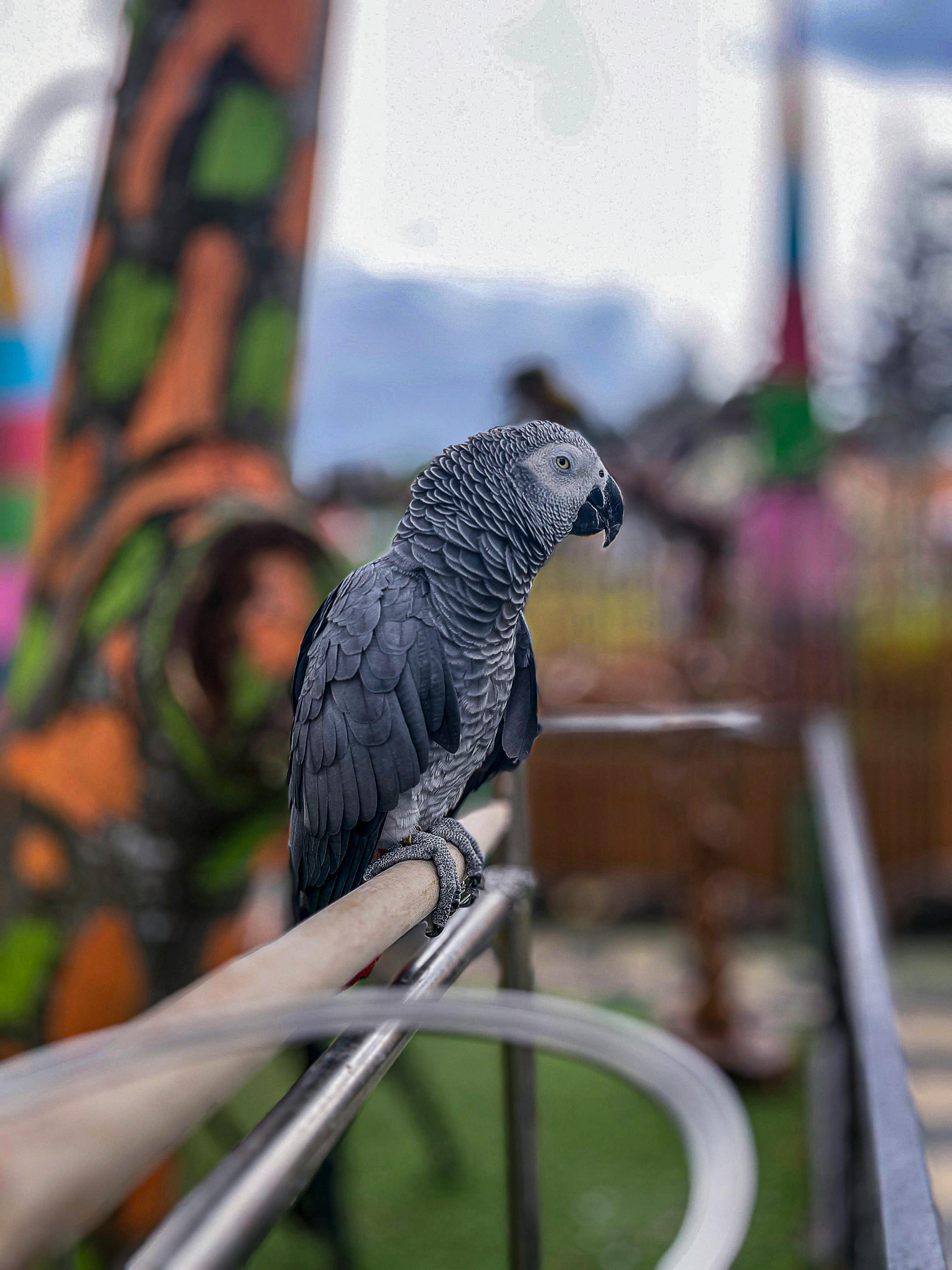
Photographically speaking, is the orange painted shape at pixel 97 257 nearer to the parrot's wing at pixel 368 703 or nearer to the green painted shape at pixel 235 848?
the green painted shape at pixel 235 848

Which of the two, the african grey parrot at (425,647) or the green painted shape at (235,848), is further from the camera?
the green painted shape at (235,848)

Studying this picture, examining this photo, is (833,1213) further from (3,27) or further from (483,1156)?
(3,27)

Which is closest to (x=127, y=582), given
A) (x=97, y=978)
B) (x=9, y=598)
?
(x=97, y=978)

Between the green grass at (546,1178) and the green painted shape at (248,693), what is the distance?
1.53 ft

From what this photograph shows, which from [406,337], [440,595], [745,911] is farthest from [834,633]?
[406,337]

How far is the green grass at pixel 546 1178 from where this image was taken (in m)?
1.23

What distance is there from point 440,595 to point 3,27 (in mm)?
3143

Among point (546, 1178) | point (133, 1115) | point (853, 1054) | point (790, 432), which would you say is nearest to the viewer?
point (133, 1115)

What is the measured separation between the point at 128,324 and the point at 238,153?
187mm

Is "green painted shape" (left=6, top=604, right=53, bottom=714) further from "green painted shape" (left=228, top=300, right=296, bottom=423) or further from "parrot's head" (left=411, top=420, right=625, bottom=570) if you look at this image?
"parrot's head" (left=411, top=420, right=625, bottom=570)

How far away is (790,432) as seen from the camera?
2.56 metres

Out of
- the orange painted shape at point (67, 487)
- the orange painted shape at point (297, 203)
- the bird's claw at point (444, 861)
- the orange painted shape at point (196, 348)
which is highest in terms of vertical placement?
the orange painted shape at point (297, 203)

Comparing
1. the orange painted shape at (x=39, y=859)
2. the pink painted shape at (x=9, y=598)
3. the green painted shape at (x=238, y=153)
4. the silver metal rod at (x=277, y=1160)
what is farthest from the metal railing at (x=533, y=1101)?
the pink painted shape at (x=9, y=598)

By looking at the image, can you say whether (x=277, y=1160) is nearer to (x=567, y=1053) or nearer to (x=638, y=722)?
(x=567, y=1053)
